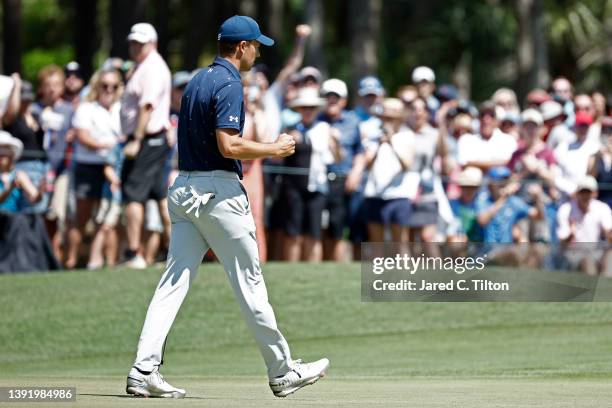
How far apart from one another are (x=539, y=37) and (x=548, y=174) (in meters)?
16.8

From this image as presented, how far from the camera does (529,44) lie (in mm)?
32719

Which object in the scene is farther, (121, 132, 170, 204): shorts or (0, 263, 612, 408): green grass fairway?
(121, 132, 170, 204): shorts

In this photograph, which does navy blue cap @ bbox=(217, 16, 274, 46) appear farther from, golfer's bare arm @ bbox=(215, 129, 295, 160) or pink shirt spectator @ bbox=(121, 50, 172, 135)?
pink shirt spectator @ bbox=(121, 50, 172, 135)

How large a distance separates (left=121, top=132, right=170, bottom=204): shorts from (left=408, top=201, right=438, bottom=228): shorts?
2.86 m

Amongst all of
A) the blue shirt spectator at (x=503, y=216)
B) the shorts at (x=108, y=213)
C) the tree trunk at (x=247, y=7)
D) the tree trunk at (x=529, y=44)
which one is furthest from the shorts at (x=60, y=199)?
the tree trunk at (x=247, y=7)

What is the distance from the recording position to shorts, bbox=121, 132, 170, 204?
14.9 meters

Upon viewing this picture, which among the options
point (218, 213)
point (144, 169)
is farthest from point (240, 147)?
point (144, 169)

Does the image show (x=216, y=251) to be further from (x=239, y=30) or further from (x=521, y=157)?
(x=521, y=157)

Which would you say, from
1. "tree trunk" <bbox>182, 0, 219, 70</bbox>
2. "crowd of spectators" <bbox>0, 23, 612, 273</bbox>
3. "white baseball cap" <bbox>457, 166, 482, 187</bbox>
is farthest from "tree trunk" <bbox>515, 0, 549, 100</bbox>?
"white baseball cap" <bbox>457, 166, 482, 187</bbox>

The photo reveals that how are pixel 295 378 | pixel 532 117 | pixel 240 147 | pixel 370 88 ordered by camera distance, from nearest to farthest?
1. pixel 240 147
2. pixel 295 378
3. pixel 532 117
4. pixel 370 88

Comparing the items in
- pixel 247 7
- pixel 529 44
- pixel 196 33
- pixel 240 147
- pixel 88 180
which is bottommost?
pixel 88 180

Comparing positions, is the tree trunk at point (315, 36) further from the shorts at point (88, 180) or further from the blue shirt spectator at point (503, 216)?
the shorts at point (88, 180)

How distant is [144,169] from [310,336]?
88.4 inches

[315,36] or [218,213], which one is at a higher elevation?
[315,36]
